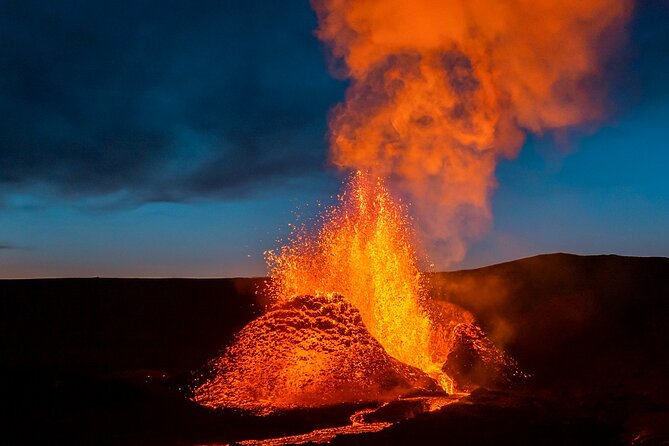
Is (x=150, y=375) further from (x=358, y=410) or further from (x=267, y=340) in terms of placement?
(x=358, y=410)

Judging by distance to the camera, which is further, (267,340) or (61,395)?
(267,340)

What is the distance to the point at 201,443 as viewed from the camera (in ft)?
24.4

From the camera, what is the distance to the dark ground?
7750 mm

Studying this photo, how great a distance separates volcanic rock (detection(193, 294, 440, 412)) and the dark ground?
2.48ft

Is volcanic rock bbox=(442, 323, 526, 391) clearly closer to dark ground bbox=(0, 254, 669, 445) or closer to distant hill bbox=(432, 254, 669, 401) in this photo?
dark ground bbox=(0, 254, 669, 445)

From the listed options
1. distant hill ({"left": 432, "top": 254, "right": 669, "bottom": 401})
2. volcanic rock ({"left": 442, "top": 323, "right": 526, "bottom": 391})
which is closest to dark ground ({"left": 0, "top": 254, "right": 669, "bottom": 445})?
distant hill ({"left": 432, "top": 254, "right": 669, "bottom": 401})

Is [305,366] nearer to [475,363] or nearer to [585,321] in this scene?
[475,363]

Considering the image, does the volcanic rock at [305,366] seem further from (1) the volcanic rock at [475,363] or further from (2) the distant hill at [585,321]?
(2) the distant hill at [585,321]

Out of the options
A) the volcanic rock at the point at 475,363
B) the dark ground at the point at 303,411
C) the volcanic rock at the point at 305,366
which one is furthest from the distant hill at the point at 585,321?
the volcanic rock at the point at 305,366

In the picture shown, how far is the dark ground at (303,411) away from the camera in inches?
305

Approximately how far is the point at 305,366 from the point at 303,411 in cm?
147

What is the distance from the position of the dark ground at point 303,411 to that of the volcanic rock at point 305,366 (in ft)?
2.48

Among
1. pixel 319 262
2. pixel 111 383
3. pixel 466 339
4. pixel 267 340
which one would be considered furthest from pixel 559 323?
pixel 111 383

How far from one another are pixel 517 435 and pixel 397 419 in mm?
1772
